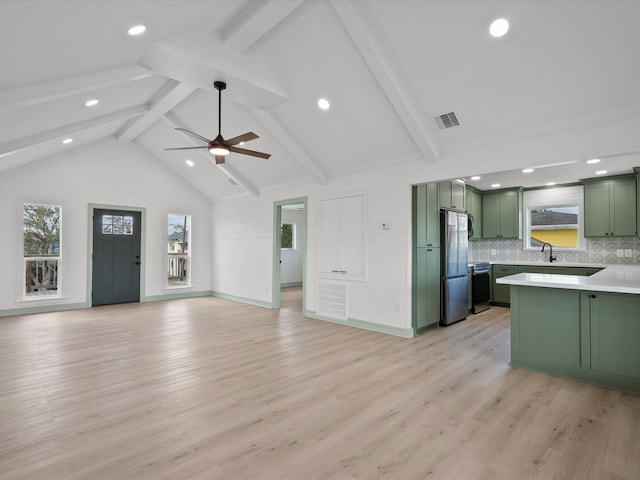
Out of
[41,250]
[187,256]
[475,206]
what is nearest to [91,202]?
[41,250]

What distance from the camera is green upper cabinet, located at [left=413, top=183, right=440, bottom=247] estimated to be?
4.89 m

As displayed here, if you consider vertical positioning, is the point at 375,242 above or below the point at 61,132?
below

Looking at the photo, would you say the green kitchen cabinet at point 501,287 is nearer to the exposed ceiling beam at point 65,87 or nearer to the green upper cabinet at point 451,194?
the green upper cabinet at point 451,194

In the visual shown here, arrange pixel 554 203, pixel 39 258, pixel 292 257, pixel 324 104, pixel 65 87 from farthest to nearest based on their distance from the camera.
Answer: pixel 292 257
pixel 554 203
pixel 39 258
pixel 324 104
pixel 65 87

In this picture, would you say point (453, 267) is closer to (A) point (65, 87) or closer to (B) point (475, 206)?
(B) point (475, 206)

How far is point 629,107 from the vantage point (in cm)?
306

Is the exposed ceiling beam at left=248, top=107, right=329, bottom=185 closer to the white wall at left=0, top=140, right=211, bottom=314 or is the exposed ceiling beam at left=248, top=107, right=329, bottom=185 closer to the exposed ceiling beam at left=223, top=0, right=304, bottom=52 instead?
the exposed ceiling beam at left=223, top=0, right=304, bottom=52

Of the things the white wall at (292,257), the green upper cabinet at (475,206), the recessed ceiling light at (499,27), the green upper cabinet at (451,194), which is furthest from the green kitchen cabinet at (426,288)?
the white wall at (292,257)

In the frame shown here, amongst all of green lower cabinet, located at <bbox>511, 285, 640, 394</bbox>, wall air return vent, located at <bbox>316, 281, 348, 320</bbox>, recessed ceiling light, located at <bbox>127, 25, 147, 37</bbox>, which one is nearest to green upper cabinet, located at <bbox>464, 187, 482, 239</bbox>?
wall air return vent, located at <bbox>316, 281, 348, 320</bbox>

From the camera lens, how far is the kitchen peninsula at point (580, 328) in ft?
9.61

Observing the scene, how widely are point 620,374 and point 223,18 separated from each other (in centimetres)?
486

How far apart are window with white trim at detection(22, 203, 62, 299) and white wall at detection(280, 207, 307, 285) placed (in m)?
5.53

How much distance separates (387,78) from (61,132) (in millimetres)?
4620

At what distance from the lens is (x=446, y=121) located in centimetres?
388
